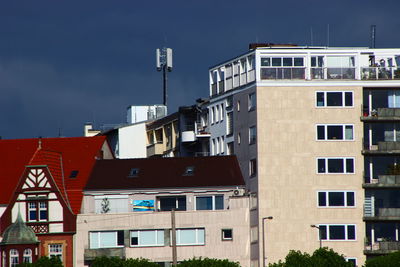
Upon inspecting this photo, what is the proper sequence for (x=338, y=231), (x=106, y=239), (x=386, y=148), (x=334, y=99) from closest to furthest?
(x=338, y=231)
(x=386, y=148)
(x=334, y=99)
(x=106, y=239)

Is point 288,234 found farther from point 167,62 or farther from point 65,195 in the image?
point 167,62

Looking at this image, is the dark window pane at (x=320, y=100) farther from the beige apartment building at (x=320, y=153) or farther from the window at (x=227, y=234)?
the window at (x=227, y=234)

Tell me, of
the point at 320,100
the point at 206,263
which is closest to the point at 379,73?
the point at 320,100

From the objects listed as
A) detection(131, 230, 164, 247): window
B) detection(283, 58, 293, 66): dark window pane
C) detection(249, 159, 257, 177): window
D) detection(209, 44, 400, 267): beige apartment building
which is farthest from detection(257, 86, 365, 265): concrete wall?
detection(131, 230, 164, 247): window

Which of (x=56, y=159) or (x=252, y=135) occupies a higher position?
(x=252, y=135)

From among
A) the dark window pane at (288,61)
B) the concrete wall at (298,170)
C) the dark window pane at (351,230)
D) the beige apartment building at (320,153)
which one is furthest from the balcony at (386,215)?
the dark window pane at (288,61)

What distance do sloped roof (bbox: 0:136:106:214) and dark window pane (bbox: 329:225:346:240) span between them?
22.8 metres

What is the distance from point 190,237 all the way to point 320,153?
13576 millimetres

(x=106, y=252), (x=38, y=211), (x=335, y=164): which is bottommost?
(x=106, y=252)

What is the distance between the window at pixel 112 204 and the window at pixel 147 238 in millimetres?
3319

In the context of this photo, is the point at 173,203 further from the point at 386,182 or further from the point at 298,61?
the point at 386,182

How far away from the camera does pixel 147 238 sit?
5379 inches

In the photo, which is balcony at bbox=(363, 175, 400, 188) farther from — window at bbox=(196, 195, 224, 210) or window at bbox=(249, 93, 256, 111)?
window at bbox=(196, 195, 224, 210)

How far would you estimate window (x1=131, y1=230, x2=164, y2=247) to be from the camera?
13638cm
